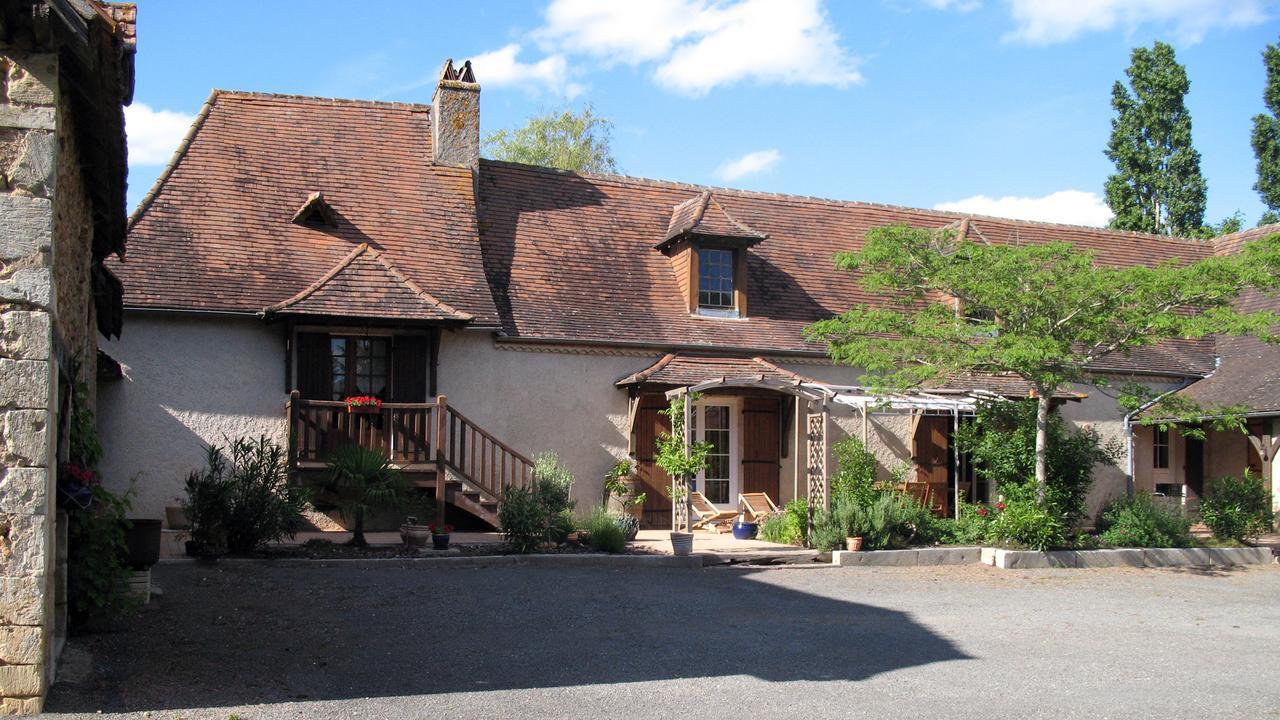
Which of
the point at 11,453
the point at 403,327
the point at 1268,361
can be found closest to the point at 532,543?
the point at 403,327

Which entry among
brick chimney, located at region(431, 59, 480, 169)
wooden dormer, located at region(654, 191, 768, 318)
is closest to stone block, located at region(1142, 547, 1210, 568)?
wooden dormer, located at region(654, 191, 768, 318)

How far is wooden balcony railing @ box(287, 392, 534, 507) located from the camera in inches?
577

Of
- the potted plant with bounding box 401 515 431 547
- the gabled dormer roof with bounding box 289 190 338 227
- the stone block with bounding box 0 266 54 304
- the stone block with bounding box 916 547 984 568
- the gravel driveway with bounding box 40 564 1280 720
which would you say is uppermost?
the gabled dormer roof with bounding box 289 190 338 227

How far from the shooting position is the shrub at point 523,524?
1344cm

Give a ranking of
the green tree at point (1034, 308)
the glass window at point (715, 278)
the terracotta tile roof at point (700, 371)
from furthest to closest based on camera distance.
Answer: the glass window at point (715, 278)
the terracotta tile roof at point (700, 371)
the green tree at point (1034, 308)

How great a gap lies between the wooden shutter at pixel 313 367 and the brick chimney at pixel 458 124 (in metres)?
4.39

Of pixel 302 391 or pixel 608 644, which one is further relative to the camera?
pixel 302 391

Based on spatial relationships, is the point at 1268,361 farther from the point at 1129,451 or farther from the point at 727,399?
the point at 727,399

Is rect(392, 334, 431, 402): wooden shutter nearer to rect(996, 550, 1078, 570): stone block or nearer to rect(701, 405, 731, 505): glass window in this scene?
rect(701, 405, 731, 505): glass window

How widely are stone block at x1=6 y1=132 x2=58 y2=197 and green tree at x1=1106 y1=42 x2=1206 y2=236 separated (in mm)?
31235

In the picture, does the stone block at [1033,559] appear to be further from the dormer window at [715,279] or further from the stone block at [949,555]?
the dormer window at [715,279]

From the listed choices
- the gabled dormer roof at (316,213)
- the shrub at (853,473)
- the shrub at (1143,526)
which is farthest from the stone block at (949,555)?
the gabled dormer roof at (316,213)

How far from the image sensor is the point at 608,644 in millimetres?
8766

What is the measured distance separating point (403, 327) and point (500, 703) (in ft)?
31.7
